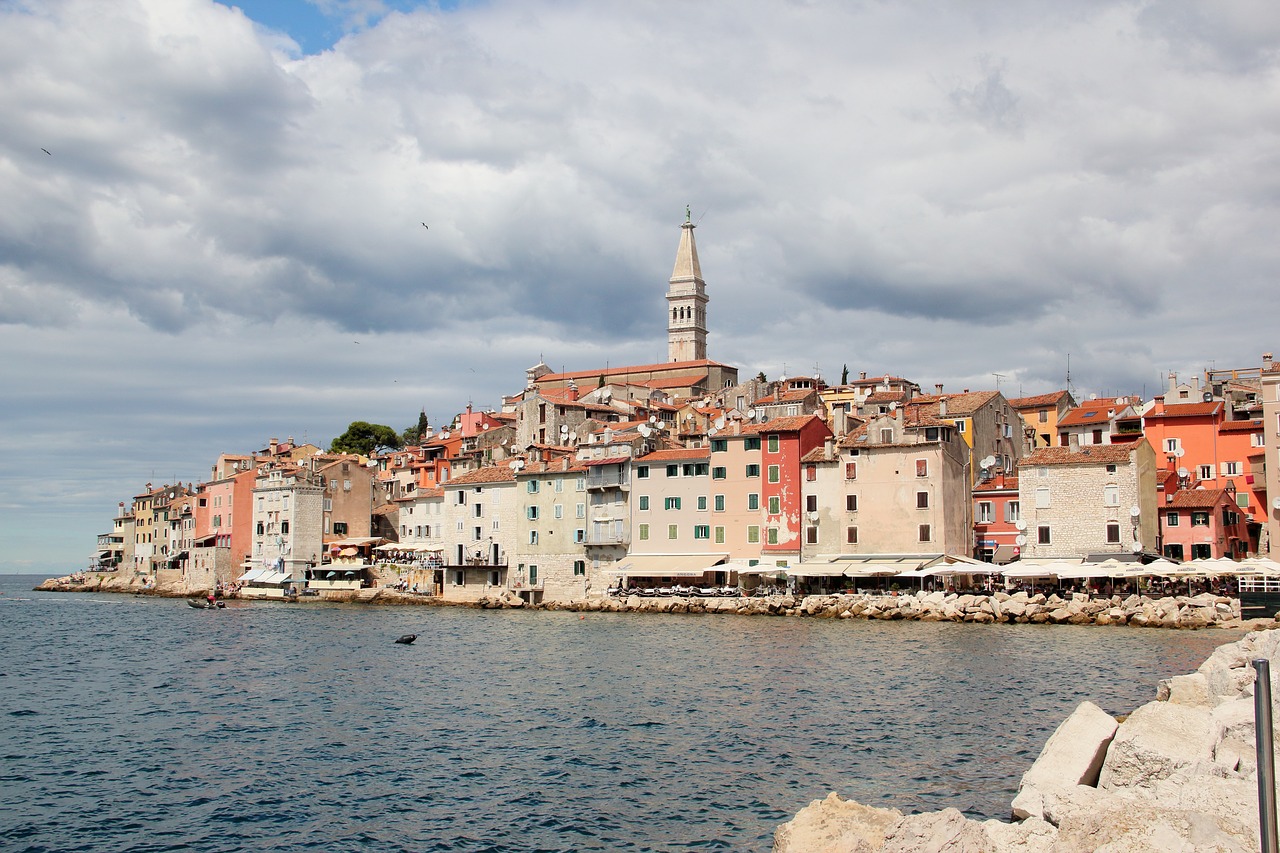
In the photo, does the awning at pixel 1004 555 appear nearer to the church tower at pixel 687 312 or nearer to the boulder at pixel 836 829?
the boulder at pixel 836 829

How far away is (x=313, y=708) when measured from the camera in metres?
30.7

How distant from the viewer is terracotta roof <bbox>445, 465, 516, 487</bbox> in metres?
73.4

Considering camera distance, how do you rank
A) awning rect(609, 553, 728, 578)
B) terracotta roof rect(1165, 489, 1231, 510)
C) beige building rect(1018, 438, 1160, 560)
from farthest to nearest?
1. awning rect(609, 553, 728, 578)
2. terracotta roof rect(1165, 489, 1231, 510)
3. beige building rect(1018, 438, 1160, 560)

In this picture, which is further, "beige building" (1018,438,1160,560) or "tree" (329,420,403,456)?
"tree" (329,420,403,456)

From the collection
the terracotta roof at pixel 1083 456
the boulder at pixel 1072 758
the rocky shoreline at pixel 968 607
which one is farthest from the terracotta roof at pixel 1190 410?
the boulder at pixel 1072 758

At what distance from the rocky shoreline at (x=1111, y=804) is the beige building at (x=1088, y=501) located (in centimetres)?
3881

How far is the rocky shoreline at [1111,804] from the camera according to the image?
12257mm

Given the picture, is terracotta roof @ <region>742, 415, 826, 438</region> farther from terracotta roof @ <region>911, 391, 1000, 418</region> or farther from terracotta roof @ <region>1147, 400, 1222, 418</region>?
terracotta roof @ <region>1147, 400, 1222, 418</region>


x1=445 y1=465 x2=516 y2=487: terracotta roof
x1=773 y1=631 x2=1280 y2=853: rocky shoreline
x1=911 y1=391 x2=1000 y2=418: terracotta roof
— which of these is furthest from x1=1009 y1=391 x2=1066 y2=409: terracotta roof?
x1=773 y1=631 x2=1280 y2=853: rocky shoreline

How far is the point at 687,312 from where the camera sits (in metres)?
146

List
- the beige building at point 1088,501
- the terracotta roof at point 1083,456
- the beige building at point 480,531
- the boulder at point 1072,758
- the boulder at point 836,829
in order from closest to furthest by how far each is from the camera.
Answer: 1. the boulder at point 836,829
2. the boulder at point 1072,758
3. the beige building at point 1088,501
4. the terracotta roof at point 1083,456
5. the beige building at point 480,531

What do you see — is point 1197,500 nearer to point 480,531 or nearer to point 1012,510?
point 1012,510

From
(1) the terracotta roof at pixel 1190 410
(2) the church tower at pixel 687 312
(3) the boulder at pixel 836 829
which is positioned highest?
(2) the church tower at pixel 687 312

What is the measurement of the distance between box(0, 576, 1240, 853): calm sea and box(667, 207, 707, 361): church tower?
3876 inches
